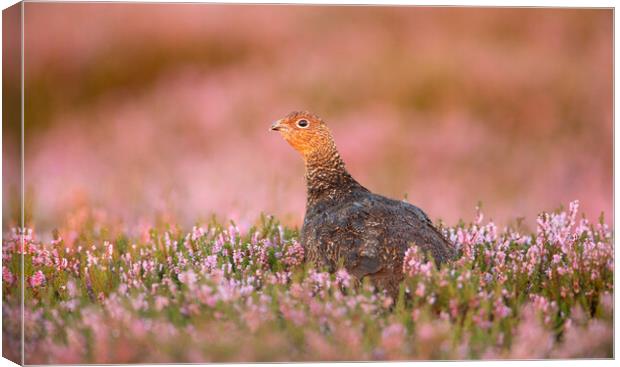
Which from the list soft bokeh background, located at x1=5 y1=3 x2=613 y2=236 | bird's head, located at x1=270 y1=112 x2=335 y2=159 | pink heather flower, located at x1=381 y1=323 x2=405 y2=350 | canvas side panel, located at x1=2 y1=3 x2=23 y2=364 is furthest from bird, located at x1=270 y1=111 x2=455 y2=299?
canvas side panel, located at x1=2 y1=3 x2=23 y2=364

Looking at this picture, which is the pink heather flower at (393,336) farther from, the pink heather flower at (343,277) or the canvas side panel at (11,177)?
the canvas side panel at (11,177)

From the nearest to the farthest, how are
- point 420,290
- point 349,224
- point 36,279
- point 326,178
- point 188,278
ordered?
point 420,290 < point 188,278 < point 349,224 < point 36,279 < point 326,178

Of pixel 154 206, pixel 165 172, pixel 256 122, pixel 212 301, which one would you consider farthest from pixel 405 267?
pixel 256 122

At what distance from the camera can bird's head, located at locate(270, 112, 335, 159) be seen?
7.26 m

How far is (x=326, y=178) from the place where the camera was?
23.7 ft

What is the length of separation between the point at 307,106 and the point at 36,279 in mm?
4393

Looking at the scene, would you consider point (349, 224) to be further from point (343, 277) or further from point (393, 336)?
point (393, 336)

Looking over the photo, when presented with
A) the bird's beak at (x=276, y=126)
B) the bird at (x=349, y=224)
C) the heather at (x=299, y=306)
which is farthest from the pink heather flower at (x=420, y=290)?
the bird's beak at (x=276, y=126)

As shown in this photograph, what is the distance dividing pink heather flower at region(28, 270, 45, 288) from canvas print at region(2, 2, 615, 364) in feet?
0.04

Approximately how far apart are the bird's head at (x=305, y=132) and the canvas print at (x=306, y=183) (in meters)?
0.01

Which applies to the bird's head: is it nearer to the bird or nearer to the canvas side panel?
the bird

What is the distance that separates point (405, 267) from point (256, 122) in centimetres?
532

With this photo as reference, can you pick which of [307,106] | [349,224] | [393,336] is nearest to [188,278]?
[349,224]

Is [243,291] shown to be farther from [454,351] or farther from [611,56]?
[611,56]
